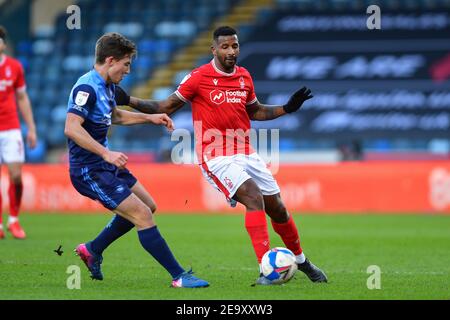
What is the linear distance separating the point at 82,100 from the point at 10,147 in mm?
5059

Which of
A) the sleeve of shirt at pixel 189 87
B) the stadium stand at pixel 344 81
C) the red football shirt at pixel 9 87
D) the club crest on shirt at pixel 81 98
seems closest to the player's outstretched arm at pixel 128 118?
the sleeve of shirt at pixel 189 87

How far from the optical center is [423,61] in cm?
2238

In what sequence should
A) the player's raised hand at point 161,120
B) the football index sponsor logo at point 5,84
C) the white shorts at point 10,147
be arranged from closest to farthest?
1. the player's raised hand at point 161,120
2. the white shorts at point 10,147
3. the football index sponsor logo at point 5,84

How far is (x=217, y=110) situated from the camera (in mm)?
7887

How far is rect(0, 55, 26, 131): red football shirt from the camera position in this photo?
38.8ft

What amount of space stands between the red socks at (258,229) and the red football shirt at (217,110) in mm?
627

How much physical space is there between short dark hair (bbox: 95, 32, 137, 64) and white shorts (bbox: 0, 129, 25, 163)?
16.0ft

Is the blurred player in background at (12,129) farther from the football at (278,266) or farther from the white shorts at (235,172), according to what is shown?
the football at (278,266)

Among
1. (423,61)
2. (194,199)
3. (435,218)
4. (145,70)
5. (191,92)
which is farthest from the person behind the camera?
(145,70)

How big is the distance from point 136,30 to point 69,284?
18.3 metres

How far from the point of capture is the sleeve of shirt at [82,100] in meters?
6.98

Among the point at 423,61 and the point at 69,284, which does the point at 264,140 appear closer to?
the point at 423,61

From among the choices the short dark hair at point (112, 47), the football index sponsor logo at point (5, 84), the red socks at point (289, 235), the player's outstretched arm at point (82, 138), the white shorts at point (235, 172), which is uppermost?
the short dark hair at point (112, 47)

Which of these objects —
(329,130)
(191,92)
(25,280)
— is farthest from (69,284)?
(329,130)
